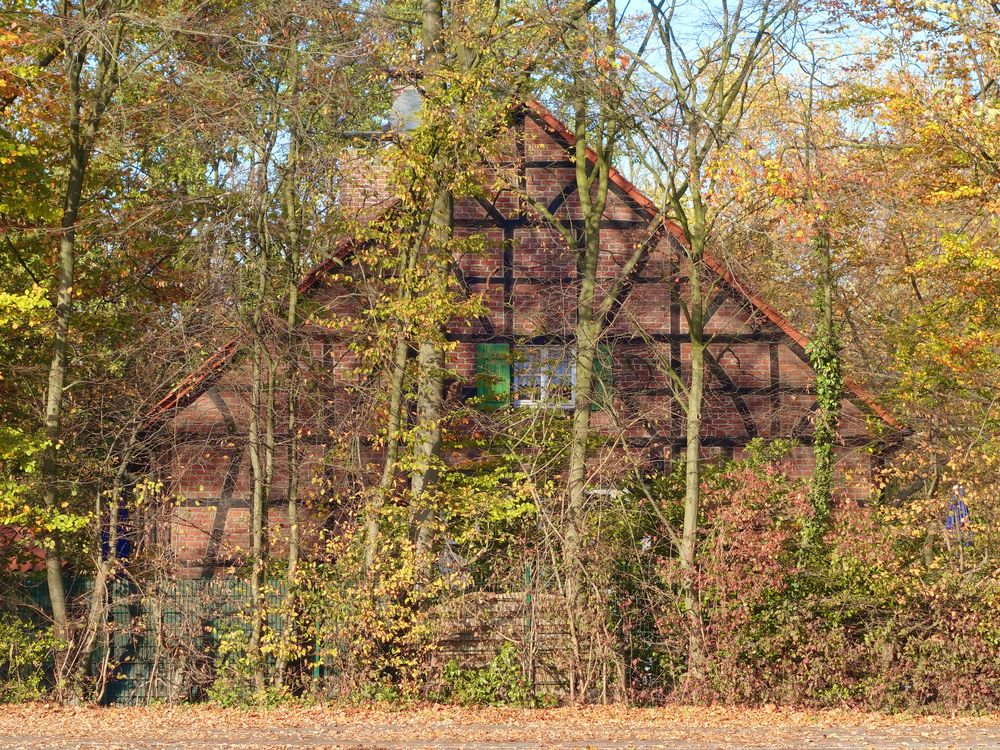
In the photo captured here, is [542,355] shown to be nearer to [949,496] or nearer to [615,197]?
[615,197]

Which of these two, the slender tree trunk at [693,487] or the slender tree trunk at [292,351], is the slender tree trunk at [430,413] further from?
the slender tree trunk at [693,487]

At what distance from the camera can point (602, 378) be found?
17719 mm

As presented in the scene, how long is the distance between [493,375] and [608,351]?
2.00 m

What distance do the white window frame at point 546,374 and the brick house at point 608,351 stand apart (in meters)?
0.05

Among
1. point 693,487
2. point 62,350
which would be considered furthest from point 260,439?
point 693,487

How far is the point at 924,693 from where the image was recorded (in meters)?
14.2

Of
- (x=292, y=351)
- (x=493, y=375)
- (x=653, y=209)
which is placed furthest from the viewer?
(x=653, y=209)

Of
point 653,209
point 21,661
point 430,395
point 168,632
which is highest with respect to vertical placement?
point 653,209

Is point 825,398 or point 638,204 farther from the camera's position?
point 638,204

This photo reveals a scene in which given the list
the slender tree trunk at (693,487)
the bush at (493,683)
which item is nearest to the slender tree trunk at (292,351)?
the bush at (493,683)

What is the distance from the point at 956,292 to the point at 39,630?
45.0ft

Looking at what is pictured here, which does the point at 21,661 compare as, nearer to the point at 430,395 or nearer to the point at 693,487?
the point at 430,395

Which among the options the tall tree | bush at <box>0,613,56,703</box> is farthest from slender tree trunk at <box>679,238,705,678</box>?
bush at <box>0,613,56,703</box>

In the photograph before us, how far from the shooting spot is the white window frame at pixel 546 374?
15.9m
